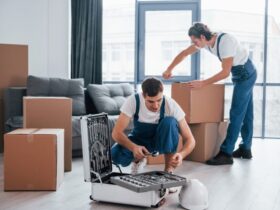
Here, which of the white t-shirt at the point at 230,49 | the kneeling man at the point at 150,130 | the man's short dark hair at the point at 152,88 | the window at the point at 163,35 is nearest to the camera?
the man's short dark hair at the point at 152,88

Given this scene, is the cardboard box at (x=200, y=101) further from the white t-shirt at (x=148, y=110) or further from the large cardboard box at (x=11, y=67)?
the large cardboard box at (x=11, y=67)

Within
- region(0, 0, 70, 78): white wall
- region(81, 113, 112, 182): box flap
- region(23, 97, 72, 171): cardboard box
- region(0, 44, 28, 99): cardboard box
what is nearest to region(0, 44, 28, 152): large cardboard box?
region(0, 44, 28, 99): cardboard box

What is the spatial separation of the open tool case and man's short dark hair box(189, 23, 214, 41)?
4.36ft

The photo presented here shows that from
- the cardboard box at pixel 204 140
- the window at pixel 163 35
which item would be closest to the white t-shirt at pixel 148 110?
the cardboard box at pixel 204 140

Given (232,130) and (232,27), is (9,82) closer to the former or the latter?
(232,130)

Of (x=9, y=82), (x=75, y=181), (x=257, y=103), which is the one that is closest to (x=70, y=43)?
(x=9, y=82)

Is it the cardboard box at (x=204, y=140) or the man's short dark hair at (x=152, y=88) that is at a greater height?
the man's short dark hair at (x=152, y=88)

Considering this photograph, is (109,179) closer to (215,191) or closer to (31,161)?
(31,161)

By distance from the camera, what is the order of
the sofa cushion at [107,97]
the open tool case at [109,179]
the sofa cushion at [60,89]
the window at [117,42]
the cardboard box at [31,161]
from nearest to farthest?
the open tool case at [109,179] → the cardboard box at [31,161] → the sofa cushion at [60,89] → the sofa cushion at [107,97] → the window at [117,42]

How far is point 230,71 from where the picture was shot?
3.57 metres

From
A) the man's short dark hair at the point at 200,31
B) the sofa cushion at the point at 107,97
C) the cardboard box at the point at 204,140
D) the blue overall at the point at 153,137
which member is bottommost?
the cardboard box at the point at 204,140

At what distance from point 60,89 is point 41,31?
4.25 feet

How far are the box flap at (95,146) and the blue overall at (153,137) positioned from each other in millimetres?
85

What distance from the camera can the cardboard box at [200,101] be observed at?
143 inches
